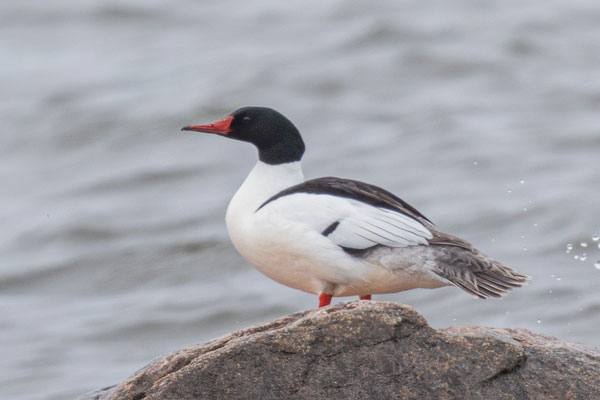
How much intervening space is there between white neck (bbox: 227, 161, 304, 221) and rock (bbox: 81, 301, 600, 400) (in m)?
2.01

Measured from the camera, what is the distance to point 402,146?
44.5ft

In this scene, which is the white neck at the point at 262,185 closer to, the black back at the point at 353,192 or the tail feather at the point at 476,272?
the black back at the point at 353,192

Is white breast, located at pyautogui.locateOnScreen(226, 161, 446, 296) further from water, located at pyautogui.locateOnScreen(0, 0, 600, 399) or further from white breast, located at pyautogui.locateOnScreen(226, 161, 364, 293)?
water, located at pyautogui.locateOnScreen(0, 0, 600, 399)

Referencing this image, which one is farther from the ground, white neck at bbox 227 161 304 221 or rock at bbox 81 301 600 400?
white neck at bbox 227 161 304 221

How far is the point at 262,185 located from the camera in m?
6.19

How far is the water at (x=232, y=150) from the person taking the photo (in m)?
9.80

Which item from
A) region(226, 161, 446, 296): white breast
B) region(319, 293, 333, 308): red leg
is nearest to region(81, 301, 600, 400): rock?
region(226, 161, 446, 296): white breast

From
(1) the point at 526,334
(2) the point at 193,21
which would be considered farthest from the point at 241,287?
(2) the point at 193,21

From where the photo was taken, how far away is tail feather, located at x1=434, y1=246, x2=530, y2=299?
5.40 metres

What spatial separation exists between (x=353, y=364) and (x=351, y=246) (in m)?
1.70

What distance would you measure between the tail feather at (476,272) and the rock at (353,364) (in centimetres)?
132

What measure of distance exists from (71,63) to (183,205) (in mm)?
4978

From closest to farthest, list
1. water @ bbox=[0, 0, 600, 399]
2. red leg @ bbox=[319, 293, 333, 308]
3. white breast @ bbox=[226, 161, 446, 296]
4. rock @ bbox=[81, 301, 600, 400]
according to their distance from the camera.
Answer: rock @ bbox=[81, 301, 600, 400], white breast @ bbox=[226, 161, 446, 296], red leg @ bbox=[319, 293, 333, 308], water @ bbox=[0, 0, 600, 399]

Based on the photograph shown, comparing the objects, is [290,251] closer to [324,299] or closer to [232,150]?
[324,299]
